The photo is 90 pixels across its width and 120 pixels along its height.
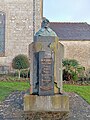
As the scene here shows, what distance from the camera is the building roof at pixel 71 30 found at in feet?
99.2

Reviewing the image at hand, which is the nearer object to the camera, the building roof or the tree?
the tree

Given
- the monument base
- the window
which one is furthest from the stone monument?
the window

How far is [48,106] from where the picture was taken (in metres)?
8.38

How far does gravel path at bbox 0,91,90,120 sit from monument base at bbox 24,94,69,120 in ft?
1.37

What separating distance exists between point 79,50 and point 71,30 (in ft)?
11.8

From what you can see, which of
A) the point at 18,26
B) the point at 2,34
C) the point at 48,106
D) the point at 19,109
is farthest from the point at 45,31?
the point at 2,34

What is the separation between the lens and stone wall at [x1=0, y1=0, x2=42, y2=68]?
25578 millimetres

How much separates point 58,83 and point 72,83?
11.2m

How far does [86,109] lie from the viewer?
33.6 ft

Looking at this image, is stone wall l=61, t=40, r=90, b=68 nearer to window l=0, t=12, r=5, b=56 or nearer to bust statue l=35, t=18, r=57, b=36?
window l=0, t=12, r=5, b=56

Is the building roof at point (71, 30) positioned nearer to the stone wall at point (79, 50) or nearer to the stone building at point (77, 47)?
the stone building at point (77, 47)

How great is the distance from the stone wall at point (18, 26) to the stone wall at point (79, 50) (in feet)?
17.9

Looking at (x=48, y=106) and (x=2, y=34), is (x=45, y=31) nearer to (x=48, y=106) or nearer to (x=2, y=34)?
(x=48, y=106)

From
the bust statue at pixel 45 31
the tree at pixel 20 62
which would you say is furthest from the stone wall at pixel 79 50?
the bust statue at pixel 45 31
